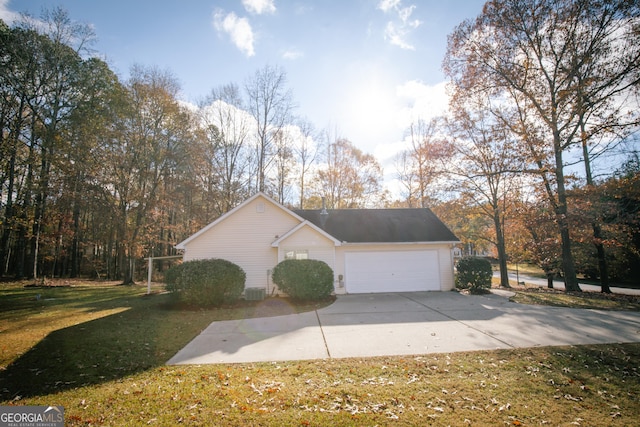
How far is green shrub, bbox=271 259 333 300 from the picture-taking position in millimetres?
12727

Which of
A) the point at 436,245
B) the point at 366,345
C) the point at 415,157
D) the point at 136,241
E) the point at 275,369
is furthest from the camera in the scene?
the point at 415,157

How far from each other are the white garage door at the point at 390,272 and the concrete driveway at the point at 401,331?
3.99 meters

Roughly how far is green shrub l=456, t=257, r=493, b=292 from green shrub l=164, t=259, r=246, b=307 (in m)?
11.6

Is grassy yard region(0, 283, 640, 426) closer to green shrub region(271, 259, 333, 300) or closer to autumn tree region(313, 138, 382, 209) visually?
green shrub region(271, 259, 333, 300)

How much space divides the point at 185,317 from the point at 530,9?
21584mm

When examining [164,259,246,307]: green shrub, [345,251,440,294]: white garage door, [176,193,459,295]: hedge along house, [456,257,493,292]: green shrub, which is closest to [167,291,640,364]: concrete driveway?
[164,259,246,307]: green shrub

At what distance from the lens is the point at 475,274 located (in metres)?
14.9

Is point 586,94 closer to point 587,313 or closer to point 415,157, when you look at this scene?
point 587,313

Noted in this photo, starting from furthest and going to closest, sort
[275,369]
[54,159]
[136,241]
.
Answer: [136,241], [54,159], [275,369]

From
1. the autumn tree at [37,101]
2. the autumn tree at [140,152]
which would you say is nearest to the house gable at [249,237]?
the autumn tree at [140,152]

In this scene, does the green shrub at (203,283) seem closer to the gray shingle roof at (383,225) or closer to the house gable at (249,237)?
the house gable at (249,237)

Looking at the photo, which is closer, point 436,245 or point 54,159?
point 436,245

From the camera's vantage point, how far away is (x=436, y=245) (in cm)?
1602

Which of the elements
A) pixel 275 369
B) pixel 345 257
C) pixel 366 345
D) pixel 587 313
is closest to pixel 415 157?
pixel 345 257
